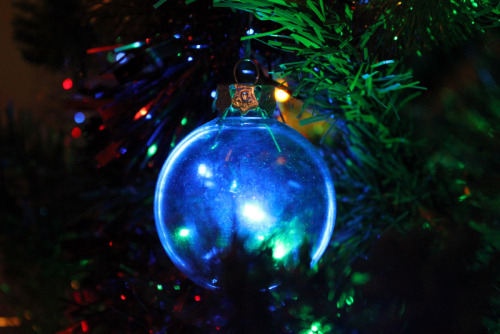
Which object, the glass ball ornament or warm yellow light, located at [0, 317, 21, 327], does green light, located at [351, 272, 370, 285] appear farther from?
warm yellow light, located at [0, 317, 21, 327]

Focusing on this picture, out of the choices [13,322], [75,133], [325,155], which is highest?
[325,155]

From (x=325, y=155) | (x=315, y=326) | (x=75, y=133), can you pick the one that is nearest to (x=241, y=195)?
(x=315, y=326)

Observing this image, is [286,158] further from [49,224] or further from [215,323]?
[49,224]

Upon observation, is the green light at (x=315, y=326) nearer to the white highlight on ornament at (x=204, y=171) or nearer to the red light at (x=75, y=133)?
the white highlight on ornament at (x=204, y=171)

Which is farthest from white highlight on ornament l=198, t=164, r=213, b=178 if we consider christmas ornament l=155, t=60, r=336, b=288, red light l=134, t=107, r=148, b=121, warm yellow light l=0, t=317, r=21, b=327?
warm yellow light l=0, t=317, r=21, b=327

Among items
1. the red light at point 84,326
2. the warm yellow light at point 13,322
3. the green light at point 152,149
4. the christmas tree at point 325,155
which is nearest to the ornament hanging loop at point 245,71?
the christmas tree at point 325,155

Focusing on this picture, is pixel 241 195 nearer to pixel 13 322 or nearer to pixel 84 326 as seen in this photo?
pixel 84 326

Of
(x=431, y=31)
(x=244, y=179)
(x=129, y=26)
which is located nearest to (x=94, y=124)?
(x=129, y=26)
